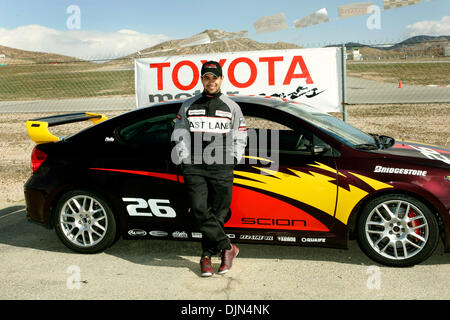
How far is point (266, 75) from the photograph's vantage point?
8.31 meters

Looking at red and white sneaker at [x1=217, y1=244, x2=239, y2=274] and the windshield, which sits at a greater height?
the windshield

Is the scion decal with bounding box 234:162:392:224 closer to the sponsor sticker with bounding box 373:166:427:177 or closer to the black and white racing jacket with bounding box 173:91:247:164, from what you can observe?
the sponsor sticker with bounding box 373:166:427:177

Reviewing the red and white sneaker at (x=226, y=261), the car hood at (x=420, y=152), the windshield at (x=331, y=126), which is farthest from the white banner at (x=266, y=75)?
the red and white sneaker at (x=226, y=261)

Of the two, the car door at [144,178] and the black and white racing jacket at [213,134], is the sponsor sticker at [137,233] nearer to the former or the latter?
the car door at [144,178]

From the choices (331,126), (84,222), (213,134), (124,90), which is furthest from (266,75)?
(124,90)

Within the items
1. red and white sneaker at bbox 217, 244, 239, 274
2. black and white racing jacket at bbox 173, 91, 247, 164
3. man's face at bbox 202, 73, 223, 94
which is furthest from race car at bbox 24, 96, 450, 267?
man's face at bbox 202, 73, 223, 94

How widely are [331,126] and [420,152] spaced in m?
0.86

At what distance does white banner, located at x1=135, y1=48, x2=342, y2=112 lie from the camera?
803 centimetres

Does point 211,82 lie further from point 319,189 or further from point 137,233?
point 137,233

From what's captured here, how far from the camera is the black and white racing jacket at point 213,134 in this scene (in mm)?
4051

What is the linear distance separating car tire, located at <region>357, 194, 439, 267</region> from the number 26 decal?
176 centimetres
